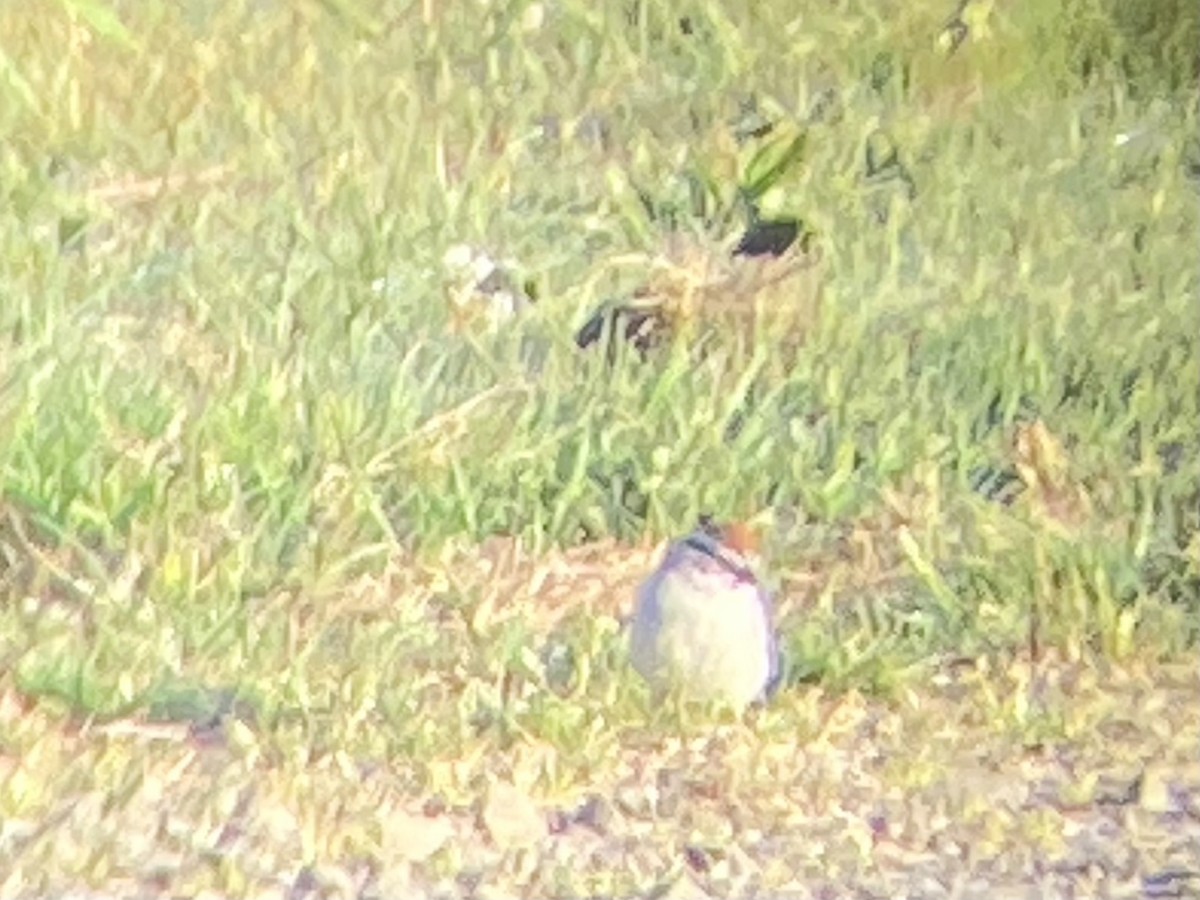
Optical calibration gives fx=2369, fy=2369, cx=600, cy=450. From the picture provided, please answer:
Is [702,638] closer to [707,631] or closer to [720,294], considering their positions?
[707,631]

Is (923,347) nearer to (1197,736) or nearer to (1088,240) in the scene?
(1088,240)

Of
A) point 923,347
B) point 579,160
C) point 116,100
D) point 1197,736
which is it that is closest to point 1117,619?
point 1197,736

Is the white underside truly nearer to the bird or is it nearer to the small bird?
the small bird

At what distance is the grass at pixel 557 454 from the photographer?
124cm

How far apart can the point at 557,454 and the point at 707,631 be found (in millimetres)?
135

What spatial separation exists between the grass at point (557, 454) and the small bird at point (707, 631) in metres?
0.02

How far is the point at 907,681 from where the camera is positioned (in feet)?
4.23

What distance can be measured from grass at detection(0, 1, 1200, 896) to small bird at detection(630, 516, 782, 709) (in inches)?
0.6

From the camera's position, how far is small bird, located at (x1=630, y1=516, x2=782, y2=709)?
125 centimetres

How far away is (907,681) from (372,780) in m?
0.29

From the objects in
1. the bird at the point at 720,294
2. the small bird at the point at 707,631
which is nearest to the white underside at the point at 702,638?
the small bird at the point at 707,631

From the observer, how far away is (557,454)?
130 cm

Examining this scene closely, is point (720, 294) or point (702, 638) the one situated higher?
point (720, 294)

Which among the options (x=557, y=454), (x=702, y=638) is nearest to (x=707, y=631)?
(x=702, y=638)
